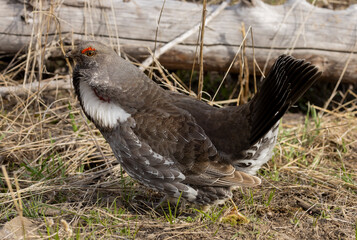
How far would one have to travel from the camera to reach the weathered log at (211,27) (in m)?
5.25

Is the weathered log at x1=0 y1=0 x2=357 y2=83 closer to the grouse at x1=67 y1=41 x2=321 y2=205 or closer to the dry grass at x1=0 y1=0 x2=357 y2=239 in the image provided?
the dry grass at x1=0 y1=0 x2=357 y2=239

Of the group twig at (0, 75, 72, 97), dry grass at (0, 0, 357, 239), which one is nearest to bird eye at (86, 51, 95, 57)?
dry grass at (0, 0, 357, 239)

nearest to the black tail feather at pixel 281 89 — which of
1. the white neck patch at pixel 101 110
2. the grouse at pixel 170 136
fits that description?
the grouse at pixel 170 136

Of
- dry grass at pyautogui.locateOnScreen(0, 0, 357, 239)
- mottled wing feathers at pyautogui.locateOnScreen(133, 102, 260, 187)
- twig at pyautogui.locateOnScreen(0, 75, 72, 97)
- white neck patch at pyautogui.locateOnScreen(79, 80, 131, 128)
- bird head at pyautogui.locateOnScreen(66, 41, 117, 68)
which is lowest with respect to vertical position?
dry grass at pyautogui.locateOnScreen(0, 0, 357, 239)

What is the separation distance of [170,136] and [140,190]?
0.81 metres

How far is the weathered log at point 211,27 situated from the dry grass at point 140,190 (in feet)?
1.63

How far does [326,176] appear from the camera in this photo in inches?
161

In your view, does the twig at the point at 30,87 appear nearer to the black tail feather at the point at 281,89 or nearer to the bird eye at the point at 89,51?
the bird eye at the point at 89,51

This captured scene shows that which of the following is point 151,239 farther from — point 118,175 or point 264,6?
point 264,6

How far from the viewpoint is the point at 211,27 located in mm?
5332

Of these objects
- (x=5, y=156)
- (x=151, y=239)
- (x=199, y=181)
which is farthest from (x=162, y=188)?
(x=5, y=156)

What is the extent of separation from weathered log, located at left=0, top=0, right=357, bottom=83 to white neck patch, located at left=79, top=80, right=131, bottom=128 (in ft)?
5.83

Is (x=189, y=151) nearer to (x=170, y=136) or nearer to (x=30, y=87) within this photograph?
(x=170, y=136)

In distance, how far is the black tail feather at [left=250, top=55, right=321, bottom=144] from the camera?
9.79ft
